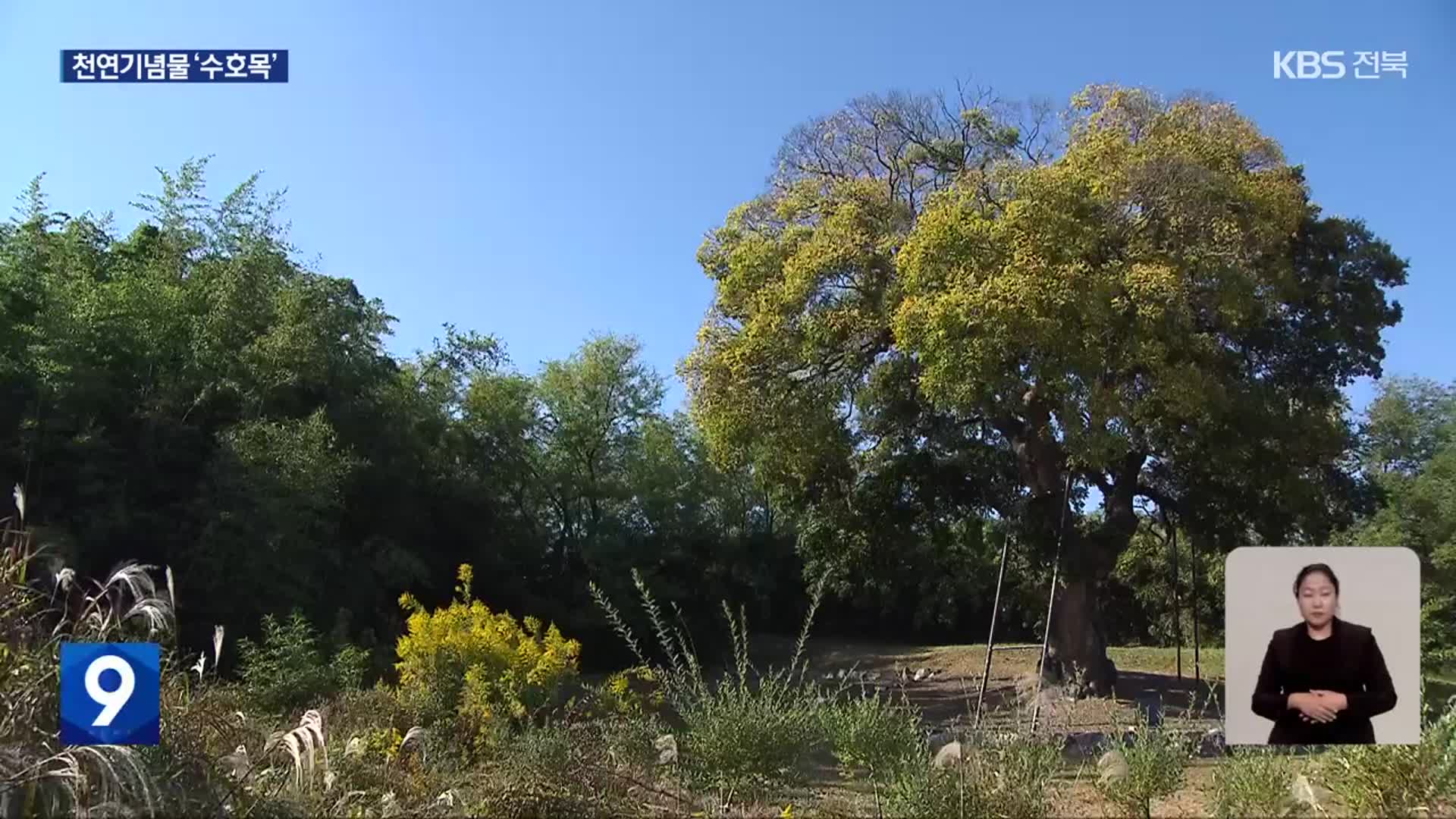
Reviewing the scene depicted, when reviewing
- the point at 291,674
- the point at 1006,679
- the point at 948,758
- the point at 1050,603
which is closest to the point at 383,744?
the point at 291,674

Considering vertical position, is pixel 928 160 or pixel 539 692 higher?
pixel 928 160

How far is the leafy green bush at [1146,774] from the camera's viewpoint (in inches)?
172

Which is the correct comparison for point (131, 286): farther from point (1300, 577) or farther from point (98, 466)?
point (1300, 577)

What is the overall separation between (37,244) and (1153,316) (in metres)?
12.9

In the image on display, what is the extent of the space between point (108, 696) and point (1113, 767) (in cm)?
407

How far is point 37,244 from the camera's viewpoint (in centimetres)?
1308

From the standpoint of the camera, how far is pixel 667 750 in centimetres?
524

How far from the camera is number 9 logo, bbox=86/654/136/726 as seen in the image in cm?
393

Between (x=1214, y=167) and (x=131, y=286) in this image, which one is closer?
(x=1214, y=167)

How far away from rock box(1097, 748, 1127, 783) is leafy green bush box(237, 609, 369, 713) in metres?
4.80

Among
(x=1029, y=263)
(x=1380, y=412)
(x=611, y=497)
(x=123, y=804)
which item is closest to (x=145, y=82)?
(x=123, y=804)

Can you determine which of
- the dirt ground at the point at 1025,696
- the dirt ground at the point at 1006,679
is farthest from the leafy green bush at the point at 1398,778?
the dirt ground at the point at 1006,679
